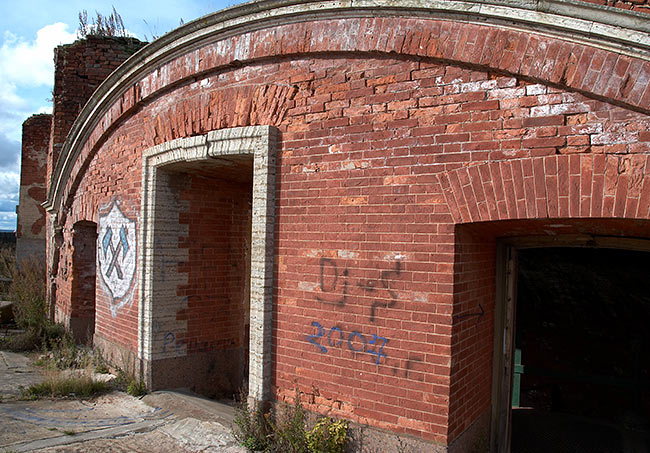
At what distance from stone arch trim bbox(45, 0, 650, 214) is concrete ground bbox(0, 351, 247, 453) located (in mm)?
Result: 4001

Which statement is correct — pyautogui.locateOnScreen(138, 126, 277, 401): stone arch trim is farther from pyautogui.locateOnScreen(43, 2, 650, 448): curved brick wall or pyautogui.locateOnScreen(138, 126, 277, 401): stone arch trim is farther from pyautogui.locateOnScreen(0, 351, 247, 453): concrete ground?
pyautogui.locateOnScreen(0, 351, 247, 453): concrete ground

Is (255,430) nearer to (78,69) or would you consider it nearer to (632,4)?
(632,4)

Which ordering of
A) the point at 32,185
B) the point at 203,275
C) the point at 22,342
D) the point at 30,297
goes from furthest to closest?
the point at 32,185
the point at 30,297
the point at 22,342
the point at 203,275

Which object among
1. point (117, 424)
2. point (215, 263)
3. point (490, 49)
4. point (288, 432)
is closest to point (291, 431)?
point (288, 432)

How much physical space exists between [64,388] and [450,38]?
621 centimetres

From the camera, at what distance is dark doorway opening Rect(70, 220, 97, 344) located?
28.9 ft

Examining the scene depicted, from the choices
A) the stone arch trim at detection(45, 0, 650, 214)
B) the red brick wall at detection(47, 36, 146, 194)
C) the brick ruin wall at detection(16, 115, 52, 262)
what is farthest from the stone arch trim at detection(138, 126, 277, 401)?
the brick ruin wall at detection(16, 115, 52, 262)

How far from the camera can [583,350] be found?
7.79 metres

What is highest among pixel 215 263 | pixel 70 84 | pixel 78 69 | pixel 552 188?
pixel 78 69

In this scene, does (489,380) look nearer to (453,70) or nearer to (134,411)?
(453,70)

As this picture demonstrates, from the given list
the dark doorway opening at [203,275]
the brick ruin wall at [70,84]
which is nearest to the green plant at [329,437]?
the dark doorway opening at [203,275]

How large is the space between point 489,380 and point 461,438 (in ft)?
2.74

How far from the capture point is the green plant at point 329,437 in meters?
3.98

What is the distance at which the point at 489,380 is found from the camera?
4504 millimetres
